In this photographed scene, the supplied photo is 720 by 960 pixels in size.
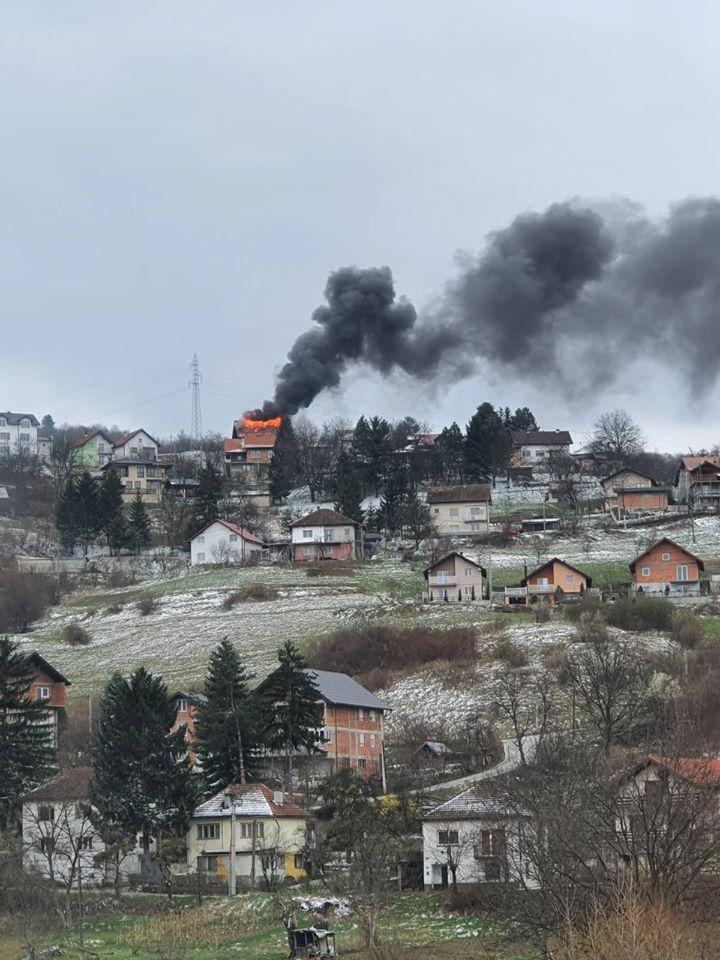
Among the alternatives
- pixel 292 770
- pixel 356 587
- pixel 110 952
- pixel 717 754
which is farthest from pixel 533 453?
pixel 110 952

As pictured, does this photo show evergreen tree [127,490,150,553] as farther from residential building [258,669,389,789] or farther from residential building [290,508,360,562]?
residential building [258,669,389,789]

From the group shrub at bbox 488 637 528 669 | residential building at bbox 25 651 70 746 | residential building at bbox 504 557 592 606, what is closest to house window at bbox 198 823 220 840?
residential building at bbox 25 651 70 746

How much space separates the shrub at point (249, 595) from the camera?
95.8 m

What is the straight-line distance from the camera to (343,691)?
68.1 m

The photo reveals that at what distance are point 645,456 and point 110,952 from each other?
12137cm

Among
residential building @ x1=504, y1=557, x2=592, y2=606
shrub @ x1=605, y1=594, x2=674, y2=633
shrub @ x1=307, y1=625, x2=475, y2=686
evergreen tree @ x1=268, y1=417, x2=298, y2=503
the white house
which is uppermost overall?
evergreen tree @ x1=268, y1=417, x2=298, y2=503

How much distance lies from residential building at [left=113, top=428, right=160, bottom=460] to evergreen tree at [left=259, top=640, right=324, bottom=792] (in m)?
97.7

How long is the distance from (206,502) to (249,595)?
21998 mm

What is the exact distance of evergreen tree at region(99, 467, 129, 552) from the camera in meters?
114

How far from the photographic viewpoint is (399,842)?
4862cm

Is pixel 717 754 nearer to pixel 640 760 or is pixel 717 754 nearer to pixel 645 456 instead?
pixel 640 760

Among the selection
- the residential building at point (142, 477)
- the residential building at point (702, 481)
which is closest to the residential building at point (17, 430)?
the residential building at point (142, 477)

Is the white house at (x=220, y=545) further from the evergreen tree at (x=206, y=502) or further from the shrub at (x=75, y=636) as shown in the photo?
the shrub at (x=75, y=636)

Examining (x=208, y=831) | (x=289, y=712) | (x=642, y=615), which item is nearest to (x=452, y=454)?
(x=642, y=615)
